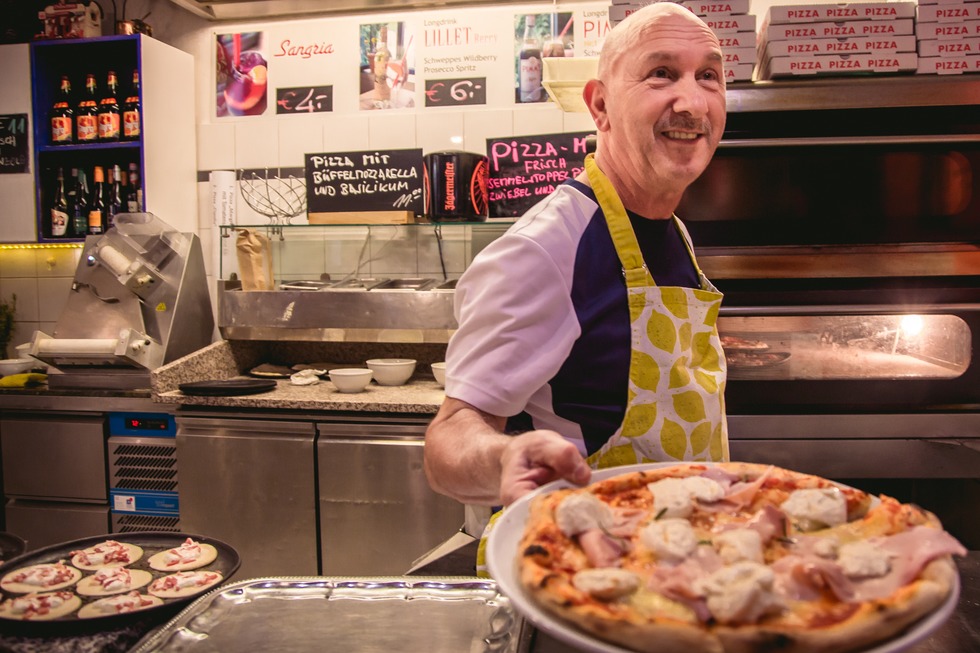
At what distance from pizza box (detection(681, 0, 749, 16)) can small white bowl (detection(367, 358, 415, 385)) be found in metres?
→ 1.96

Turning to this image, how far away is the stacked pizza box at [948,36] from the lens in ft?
8.45

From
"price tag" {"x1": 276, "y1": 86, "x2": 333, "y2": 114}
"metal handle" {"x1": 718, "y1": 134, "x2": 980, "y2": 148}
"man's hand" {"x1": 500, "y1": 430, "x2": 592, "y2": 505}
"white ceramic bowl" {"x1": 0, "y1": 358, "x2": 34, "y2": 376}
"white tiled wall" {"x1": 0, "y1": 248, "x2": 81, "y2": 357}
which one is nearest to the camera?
"man's hand" {"x1": 500, "y1": 430, "x2": 592, "y2": 505}

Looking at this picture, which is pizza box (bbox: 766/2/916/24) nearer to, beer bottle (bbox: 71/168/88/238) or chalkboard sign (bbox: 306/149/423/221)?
chalkboard sign (bbox: 306/149/423/221)

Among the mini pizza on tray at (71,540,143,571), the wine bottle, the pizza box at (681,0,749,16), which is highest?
the wine bottle

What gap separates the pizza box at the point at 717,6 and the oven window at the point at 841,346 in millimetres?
1149

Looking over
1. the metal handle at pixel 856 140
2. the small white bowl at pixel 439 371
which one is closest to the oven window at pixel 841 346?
the metal handle at pixel 856 140

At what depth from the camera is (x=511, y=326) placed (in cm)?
130

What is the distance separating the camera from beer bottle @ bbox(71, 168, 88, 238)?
399 centimetres

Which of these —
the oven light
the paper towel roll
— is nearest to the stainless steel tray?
the oven light

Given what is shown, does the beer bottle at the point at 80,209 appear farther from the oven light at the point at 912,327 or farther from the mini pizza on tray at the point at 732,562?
the oven light at the point at 912,327

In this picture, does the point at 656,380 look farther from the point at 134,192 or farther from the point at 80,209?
the point at 80,209

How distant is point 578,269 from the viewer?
143cm

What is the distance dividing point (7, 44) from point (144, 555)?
12.5ft

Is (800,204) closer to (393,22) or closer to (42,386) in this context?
(393,22)
